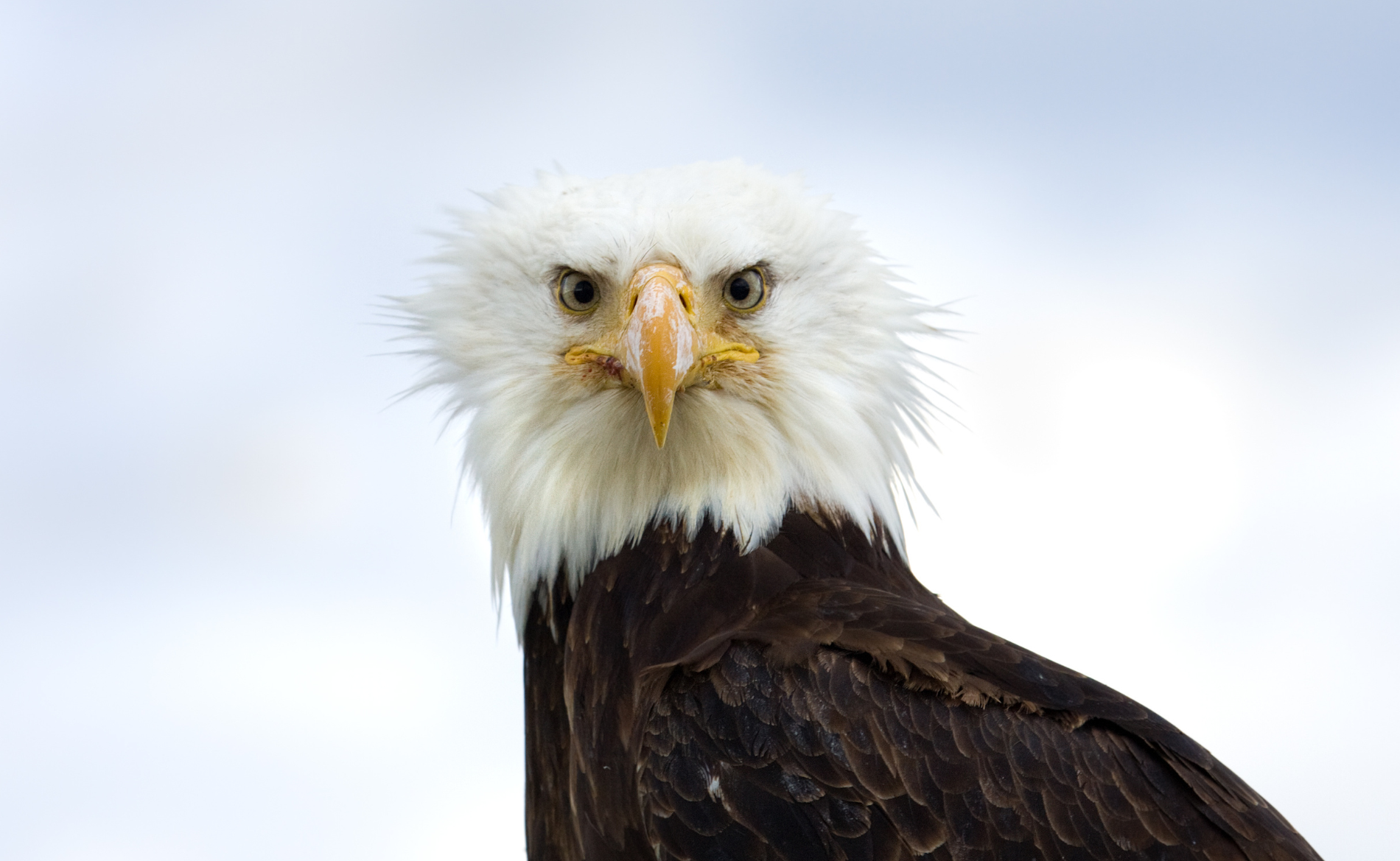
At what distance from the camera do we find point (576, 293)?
478 centimetres

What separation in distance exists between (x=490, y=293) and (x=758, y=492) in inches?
47.5

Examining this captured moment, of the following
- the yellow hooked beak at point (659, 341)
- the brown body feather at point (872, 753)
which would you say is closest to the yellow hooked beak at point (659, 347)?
the yellow hooked beak at point (659, 341)

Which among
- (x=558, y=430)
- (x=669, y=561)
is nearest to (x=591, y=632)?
(x=669, y=561)

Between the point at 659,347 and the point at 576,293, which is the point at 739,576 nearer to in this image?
the point at 659,347

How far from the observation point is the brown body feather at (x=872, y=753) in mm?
3734

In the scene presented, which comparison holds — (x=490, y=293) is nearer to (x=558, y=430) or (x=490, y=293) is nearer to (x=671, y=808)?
(x=558, y=430)

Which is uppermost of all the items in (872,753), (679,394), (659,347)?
(659,347)

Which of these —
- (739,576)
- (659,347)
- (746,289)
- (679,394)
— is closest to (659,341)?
(659,347)

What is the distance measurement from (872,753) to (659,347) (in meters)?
1.41

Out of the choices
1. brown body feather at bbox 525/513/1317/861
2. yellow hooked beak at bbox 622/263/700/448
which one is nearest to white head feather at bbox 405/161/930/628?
yellow hooked beak at bbox 622/263/700/448

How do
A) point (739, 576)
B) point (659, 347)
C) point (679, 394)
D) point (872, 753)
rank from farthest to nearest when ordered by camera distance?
point (679, 394)
point (739, 576)
point (659, 347)
point (872, 753)

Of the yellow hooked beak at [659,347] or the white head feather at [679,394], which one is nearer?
the yellow hooked beak at [659,347]

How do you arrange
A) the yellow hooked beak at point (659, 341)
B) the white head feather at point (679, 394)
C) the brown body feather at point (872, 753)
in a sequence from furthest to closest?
the white head feather at point (679, 394) → the yellow hooked beak at point (659, 341) → the brown body feather at point (872, 753)

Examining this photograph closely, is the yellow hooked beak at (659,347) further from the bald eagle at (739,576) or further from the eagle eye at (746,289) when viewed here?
the eagle eye at (746,289)
